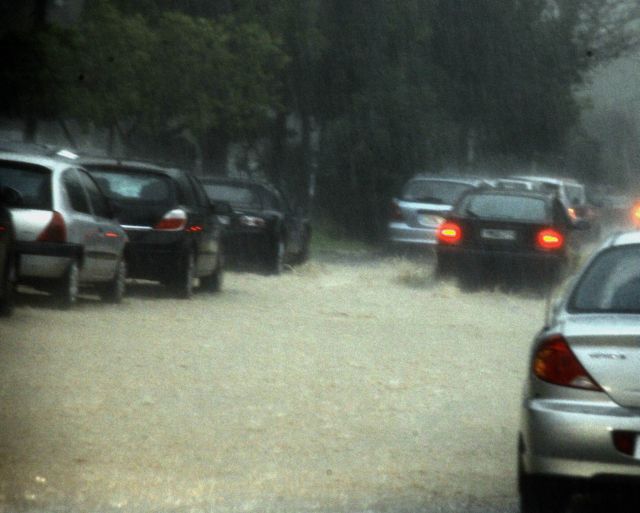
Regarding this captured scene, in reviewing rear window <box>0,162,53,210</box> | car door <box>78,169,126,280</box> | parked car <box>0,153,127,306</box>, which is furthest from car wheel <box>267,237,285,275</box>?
rear window <box>0,162,53,210</box>

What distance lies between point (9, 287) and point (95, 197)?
8.92 ft

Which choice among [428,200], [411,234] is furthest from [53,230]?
[428,200]

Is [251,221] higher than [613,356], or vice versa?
[613,356]

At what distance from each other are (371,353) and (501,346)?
1800mm

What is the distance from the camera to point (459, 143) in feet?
159

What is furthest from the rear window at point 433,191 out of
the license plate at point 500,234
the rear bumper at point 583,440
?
the rear bumper at point 583,440

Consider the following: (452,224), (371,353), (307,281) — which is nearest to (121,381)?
(371,353)

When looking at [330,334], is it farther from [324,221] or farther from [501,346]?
[324,221]

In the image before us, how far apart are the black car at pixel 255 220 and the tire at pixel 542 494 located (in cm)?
1780

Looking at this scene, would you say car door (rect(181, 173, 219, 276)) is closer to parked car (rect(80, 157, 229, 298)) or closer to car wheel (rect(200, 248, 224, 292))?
parked car (rect(80, 157, 229, 298))

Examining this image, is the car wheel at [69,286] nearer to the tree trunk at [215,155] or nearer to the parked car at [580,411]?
the parked car at [580,411]

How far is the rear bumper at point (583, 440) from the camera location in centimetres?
701

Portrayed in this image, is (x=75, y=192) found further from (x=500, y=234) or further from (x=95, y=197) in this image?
(x=500, y=234)

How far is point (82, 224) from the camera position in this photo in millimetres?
16906
